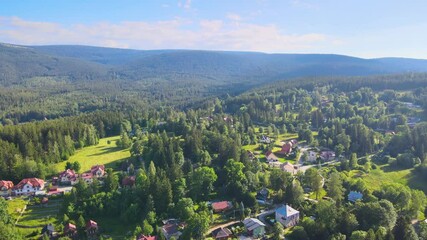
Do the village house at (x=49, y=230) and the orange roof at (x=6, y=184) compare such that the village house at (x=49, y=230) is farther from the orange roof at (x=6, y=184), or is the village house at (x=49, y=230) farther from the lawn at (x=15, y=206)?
the orange roof at (x=6, y=184)

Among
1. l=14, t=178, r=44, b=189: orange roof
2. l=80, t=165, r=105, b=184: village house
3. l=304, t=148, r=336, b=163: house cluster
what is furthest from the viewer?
l=304, t=148, r=336, b=163: house cluster

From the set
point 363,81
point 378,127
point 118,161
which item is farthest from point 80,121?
point 363,81

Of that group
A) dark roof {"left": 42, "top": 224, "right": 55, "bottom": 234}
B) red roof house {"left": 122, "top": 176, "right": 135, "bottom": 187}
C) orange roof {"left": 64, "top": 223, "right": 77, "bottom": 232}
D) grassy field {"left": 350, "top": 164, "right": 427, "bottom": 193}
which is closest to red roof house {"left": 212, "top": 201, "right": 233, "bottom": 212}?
red roof house {"left": 122, "top": 176, "right": 135, "bottom": 187}

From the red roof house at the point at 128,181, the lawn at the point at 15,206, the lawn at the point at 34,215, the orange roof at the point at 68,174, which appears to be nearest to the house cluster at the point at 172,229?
the red roof house at the point at 128,181

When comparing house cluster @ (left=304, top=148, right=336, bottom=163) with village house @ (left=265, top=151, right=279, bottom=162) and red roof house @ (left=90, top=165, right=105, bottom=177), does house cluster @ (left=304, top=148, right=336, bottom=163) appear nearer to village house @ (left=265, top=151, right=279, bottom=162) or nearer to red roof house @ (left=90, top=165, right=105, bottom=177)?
village house @ (left=265, top=151, right=279, bottom=162)

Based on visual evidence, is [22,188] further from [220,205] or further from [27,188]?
[220,205]
